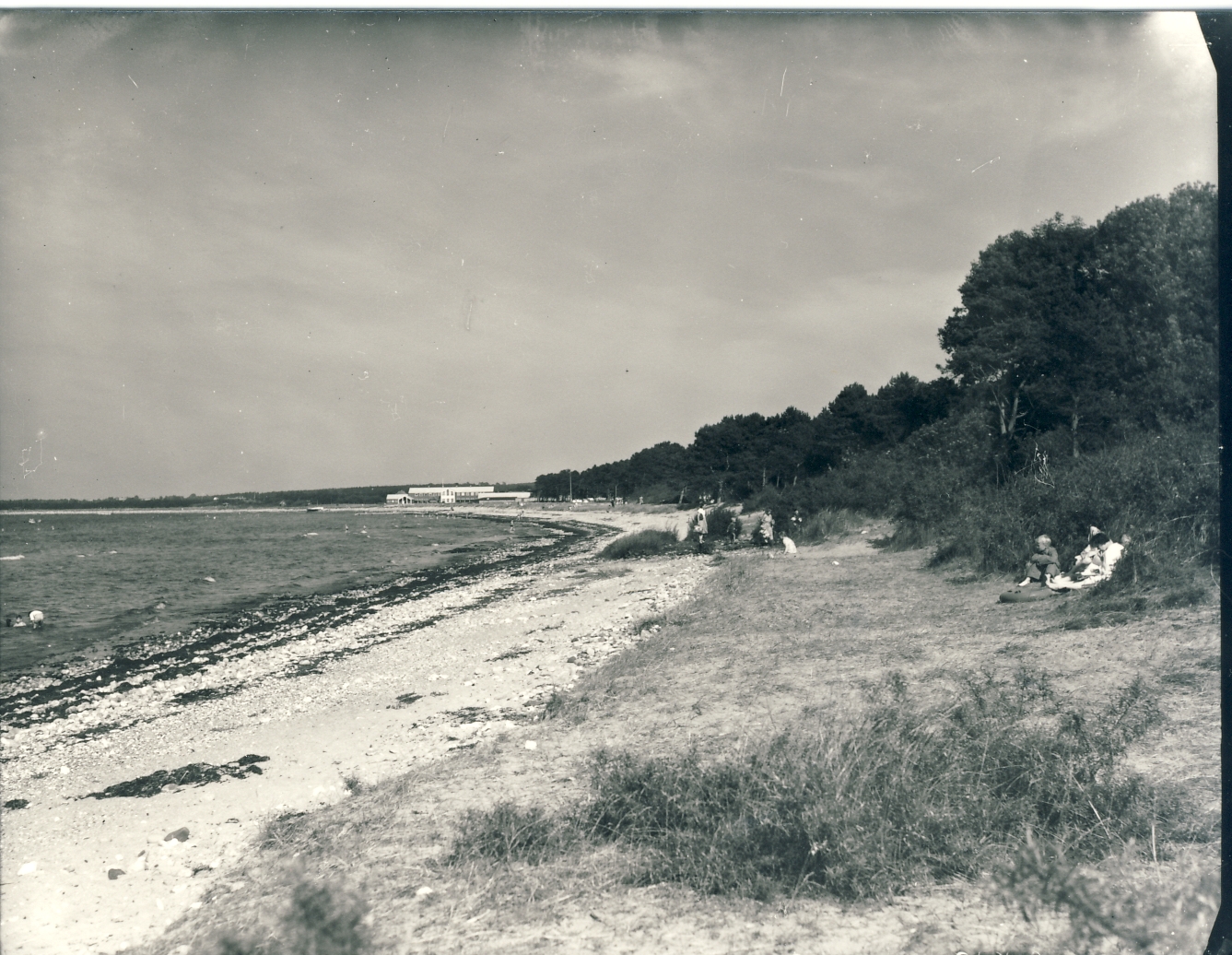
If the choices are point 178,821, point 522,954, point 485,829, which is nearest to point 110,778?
point 178,821

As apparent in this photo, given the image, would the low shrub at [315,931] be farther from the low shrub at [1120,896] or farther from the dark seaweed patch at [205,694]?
the dark seaweed patch at [205,694]

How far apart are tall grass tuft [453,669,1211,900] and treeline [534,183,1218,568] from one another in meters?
1.66

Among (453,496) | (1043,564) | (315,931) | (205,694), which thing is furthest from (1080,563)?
(453,496)

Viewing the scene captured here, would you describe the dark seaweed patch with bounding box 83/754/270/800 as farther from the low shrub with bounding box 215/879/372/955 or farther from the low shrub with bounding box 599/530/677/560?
the low shrub with bounding box 599/530/677/560

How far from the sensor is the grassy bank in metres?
3.19

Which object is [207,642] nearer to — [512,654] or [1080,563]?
[512,654]

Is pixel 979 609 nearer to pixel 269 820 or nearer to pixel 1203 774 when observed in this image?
pixel 1203 774

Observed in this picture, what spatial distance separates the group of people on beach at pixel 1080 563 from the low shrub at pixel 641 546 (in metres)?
15.9

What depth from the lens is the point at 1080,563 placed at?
9.54m

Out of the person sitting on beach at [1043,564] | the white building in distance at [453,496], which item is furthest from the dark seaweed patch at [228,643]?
the white building in distance at [453,496]

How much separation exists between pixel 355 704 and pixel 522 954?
6.43m

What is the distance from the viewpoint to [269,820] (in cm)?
524

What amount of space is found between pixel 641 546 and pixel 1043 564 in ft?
55.8

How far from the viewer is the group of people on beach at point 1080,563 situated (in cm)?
897
